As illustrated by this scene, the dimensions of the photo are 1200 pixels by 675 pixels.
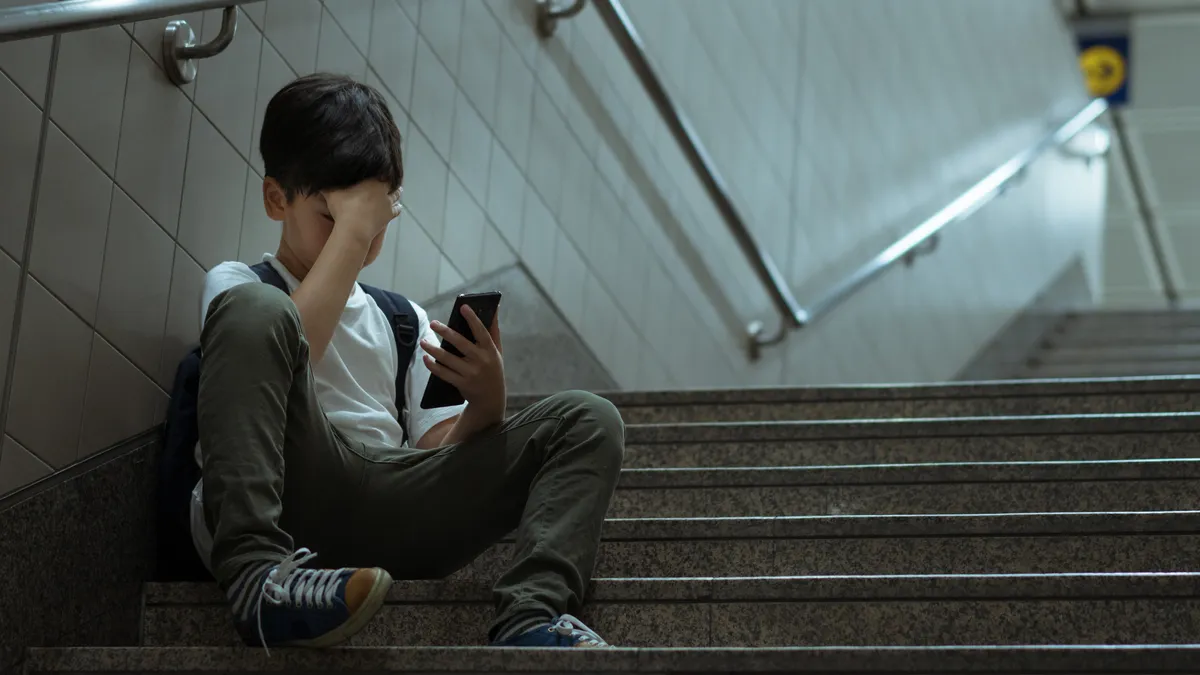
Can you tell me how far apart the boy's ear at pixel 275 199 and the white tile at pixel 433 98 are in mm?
1109

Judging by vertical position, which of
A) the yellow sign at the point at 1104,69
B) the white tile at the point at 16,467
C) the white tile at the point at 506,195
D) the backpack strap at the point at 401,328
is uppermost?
the white tile at the point at 16,467

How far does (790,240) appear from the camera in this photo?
6105 mm

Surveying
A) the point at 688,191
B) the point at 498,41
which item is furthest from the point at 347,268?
the point at 688,191

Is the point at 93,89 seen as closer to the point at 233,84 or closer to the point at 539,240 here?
the point at 233,84

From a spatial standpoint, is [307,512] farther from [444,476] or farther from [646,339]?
[646,339]

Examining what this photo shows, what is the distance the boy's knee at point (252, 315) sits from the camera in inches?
79.4

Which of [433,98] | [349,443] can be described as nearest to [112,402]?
[349,443]

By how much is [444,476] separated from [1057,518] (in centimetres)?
97

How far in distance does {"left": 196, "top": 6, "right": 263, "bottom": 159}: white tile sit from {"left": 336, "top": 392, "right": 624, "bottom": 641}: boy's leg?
32.3 inches

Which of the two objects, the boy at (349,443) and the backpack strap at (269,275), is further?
the backpack strap at (269,275)

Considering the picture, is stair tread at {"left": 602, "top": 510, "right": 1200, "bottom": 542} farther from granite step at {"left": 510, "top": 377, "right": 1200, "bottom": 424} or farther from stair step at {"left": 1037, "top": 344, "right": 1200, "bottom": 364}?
stair step at {"left": 1037, "top": 344, "right": 1200, "bottom": 364}

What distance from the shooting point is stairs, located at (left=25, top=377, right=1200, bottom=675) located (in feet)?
6.05

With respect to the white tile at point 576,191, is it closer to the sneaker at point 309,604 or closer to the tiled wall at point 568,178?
the tiled wall at point 568,178

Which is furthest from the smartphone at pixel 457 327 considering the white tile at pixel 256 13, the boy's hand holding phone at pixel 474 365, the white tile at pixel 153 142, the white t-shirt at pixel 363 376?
the white tile at pixel 256 13
